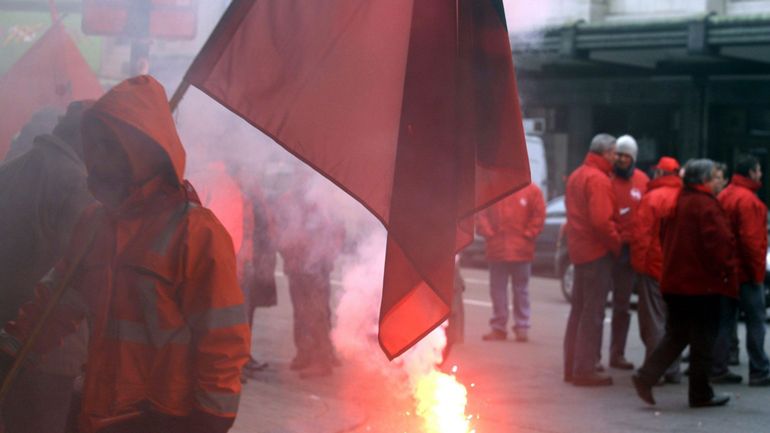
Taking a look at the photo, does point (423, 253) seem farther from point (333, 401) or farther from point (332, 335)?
point (332, 335)

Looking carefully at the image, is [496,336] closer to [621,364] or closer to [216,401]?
[621,364]

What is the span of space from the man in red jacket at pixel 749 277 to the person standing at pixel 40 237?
593 centimetres

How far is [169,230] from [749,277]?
673 centimetres

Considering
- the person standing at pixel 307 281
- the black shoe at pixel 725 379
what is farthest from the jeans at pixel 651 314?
the person standing at pixel 307 281

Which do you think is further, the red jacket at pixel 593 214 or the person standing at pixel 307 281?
the red jacket at pixel 593 214

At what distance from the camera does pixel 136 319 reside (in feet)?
11.0

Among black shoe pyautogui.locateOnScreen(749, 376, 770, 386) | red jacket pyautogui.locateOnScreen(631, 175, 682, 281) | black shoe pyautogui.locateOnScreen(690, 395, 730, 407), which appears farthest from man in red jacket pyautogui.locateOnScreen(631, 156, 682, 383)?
black shoe pyautogui.locateOnScreen(690, 395, 730, 407)

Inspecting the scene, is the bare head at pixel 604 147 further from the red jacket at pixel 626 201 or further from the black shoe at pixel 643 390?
the black shoe at pixel 643 390

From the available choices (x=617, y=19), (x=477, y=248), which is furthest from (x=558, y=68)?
(x=617, y=19)

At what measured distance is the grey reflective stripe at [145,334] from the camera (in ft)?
10.9

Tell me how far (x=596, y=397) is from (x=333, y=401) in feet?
6.59

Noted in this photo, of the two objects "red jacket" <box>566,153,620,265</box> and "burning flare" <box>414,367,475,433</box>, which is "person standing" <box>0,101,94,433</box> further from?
"red jacket" <box>566,153,620,265</box>

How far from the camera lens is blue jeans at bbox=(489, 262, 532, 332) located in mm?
11177

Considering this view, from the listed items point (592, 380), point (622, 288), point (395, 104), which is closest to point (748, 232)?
point (622, 288)
